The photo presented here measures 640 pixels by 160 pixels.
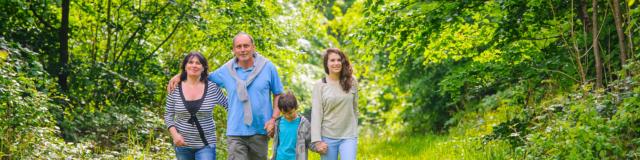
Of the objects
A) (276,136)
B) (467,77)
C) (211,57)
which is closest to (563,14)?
(467,77)

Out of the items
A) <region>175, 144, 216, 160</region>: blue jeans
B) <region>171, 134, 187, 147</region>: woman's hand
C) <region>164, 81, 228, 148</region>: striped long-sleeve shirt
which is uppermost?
<region>164, 81, 228, 148</region>: striped long-sleeve shirt

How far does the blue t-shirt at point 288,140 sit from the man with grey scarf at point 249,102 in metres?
0.14

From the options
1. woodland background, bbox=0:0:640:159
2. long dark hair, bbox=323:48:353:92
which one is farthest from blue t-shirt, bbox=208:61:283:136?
woodland background, bbox=0:0:640:159

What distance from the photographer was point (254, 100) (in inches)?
277

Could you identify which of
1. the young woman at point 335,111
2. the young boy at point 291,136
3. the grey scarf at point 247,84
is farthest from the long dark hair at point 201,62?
the young woman at point 335,111

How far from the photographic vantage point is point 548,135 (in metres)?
6.92

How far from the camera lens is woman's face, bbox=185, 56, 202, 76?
22.8 feet

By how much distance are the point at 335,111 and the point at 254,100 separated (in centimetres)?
67

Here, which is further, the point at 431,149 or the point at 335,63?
the point at 431,149

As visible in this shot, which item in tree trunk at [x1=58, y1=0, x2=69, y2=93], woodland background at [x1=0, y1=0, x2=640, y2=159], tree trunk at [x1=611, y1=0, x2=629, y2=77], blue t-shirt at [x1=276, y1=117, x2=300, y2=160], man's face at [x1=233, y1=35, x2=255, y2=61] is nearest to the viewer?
blue t-shirt at [x1=276, y1=117, x2=300, y2=160]

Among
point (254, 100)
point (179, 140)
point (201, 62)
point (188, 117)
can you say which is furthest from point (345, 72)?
point (179, 140)

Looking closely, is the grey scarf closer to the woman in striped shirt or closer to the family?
the family

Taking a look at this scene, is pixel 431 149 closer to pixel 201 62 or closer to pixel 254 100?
pixel 254 100

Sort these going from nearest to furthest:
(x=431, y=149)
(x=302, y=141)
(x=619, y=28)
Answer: (x=302, y=141) → (x=619, y=28) → (x=431, y=149)
